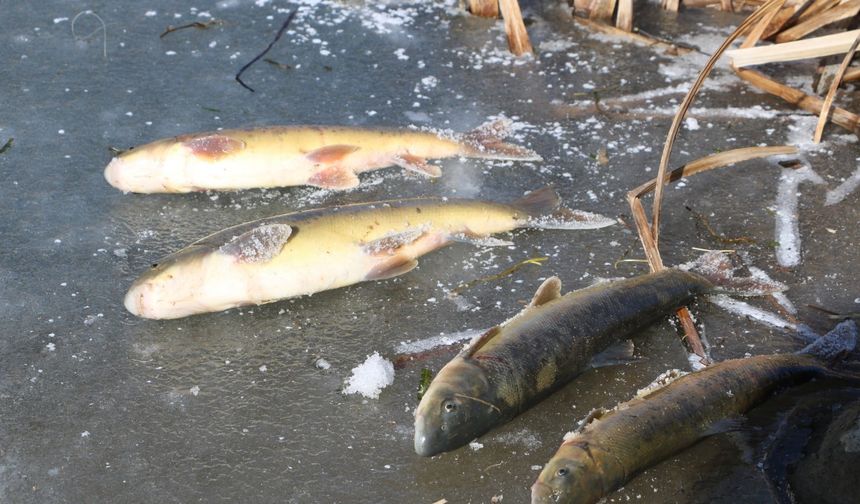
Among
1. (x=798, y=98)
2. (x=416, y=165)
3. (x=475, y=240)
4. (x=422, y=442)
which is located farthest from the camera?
(x=798, y=98)

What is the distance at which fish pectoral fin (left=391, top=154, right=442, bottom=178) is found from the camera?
5430mm

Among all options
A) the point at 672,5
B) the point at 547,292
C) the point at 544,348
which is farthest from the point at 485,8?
the point at 544,348

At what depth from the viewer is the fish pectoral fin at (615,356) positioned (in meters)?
3.85

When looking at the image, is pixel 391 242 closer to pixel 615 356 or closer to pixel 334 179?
pixel 334 179

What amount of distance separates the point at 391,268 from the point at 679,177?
1.93 m

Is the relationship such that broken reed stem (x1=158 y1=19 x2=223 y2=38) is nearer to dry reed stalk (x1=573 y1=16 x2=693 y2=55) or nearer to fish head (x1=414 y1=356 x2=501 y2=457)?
dry reed stalk (x1=573 y1=16 x2=693 y2=55)

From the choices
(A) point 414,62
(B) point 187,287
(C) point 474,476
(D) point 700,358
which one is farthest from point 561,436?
(A) point 414,62

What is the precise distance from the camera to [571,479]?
3152 millimetres

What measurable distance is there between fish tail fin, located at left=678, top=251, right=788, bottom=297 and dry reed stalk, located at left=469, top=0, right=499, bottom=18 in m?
3.79

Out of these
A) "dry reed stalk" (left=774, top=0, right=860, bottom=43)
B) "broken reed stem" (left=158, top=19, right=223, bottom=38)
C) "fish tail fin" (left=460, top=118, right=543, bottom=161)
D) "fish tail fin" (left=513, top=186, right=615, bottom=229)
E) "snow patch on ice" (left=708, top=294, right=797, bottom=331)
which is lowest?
"broken reed stem" (left=158, top=19, right=223, bottom=38)

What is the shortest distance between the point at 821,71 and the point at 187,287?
4.94m

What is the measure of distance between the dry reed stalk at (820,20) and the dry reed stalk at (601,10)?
135 centimetres

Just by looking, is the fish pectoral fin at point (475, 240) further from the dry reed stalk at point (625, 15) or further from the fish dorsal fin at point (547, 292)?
the dry reed stalk at point (625, 15)

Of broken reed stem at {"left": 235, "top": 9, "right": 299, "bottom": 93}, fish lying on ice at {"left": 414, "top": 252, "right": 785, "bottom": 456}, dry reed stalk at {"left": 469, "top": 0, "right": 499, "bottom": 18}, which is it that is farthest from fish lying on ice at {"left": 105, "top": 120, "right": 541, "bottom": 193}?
dry reed stalk at {"left": 469, "top": 0, "right": 499, "bottom": 18}
